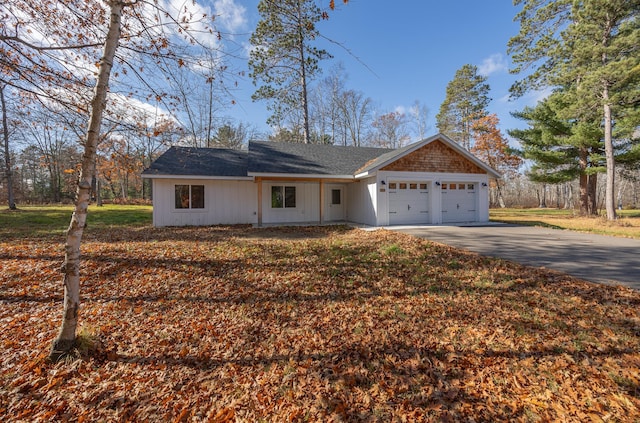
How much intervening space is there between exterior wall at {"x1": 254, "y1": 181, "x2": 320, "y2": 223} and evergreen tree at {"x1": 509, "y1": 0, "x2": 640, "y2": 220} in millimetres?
14072

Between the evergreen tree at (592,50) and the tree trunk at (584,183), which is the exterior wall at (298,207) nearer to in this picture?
the evergreen tree at (592,50)

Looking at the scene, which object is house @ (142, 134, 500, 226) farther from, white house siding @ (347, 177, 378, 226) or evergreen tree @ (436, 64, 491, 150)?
evergreen tree @ (436, 64, 491, 150)

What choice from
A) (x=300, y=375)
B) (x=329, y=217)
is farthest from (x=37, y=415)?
(x=329, y=217)

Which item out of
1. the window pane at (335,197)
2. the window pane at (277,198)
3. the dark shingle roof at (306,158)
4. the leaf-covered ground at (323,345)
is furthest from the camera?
the window pane at (335,197)

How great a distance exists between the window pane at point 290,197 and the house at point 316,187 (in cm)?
5

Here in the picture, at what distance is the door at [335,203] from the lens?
15406 mm

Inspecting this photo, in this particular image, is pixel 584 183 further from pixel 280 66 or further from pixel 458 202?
pixel 280 66

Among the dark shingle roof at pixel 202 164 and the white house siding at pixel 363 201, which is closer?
the white house siding at pixel 363 201

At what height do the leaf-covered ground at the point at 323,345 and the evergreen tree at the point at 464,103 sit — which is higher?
the evergreen tree at the point at 464,103

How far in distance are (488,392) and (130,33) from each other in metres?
6.09

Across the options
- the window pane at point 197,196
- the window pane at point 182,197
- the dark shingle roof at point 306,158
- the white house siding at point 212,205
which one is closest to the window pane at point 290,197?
the dark shingle roof at point 306,158

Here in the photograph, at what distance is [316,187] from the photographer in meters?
14.8

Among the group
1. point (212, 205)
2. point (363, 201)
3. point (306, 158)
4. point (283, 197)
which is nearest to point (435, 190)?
point (363, 201)

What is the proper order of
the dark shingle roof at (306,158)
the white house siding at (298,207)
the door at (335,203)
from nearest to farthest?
the dark shingle roof at (306,158) → the white house siding at (298,207) → the door at (335,203)
